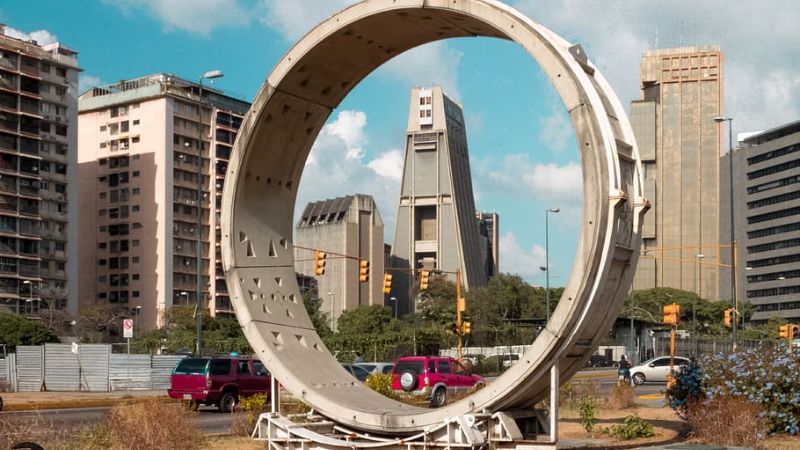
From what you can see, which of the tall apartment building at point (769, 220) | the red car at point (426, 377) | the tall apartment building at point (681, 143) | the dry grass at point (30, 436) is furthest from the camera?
the tall apartment building at point (681, 143)

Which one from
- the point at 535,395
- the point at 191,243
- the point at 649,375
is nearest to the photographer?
the point at 535,395

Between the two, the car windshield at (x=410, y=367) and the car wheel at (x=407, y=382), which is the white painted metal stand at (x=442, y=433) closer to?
the car wheel at (x=407, y=382)

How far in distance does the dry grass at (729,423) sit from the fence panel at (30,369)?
31496 millimetres

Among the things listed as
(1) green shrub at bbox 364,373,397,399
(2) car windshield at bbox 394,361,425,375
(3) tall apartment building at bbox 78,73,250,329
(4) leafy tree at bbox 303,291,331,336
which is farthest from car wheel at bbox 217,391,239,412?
(3) tall apartment building at bbox 78,73,250,329

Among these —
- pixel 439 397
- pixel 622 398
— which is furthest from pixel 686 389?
pixel 439 397

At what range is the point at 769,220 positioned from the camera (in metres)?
163

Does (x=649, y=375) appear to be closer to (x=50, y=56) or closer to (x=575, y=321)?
(x=575, y=321)

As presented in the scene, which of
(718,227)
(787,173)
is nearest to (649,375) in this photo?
(787,173)

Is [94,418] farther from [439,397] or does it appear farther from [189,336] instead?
[189,336]

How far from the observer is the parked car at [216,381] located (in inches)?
1161

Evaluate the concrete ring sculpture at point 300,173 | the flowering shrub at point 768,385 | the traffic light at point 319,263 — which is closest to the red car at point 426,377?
the traffic light at point 319,263

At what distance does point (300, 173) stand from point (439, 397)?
15.6 m

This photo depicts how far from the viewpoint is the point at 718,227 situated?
611ft

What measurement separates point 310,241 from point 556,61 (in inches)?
5406
